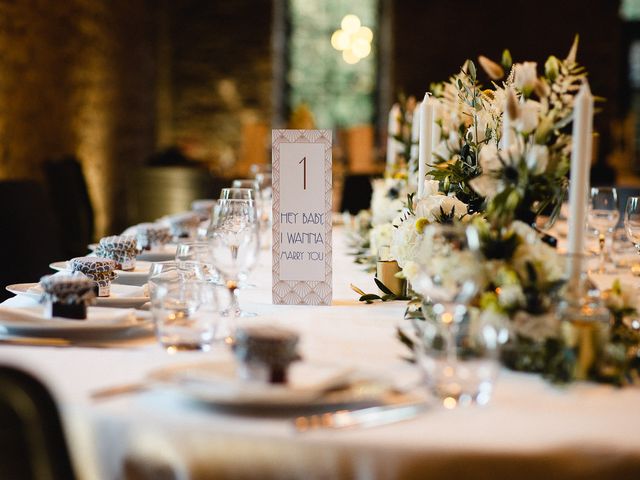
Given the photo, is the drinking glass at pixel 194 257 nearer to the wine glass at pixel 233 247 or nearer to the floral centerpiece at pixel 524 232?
the wine glass at pixel 233 247

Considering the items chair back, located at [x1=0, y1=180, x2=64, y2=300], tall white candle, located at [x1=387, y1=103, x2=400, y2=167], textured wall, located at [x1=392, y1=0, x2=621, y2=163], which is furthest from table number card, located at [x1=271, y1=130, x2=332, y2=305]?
textured wall, located at [x1=392, y1=0, x2=621, y2=163]

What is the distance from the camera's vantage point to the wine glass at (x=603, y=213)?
236 cm

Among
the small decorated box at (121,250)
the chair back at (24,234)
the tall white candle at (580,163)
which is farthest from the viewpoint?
the chair back at (24,234)

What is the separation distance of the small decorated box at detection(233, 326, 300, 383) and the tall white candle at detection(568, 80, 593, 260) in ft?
1.82

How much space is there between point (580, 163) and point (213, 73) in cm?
844

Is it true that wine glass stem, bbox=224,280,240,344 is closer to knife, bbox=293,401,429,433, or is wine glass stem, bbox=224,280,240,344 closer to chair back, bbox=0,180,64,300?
knife, bbox=293,401,429,433

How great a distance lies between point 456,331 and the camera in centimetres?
113

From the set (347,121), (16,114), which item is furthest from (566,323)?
(347,121)

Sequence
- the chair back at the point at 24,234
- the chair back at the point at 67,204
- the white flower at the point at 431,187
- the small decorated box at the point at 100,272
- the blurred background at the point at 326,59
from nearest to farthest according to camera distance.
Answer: the small decorated box at the point at 100,272
the white flower at the point at 431,187
the chair back at the point at 24,234
the chair back at the point at 67,204
the blurred background at the point at 326,59

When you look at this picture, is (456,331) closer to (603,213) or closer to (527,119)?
(527,119)

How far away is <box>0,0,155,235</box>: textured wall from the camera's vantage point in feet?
17.3

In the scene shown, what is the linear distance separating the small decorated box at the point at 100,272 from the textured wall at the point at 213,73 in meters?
7.59

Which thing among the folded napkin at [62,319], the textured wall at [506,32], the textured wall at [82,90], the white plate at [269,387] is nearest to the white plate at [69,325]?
the folded napkin at [62,319]

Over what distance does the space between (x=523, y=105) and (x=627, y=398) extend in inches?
22.4
